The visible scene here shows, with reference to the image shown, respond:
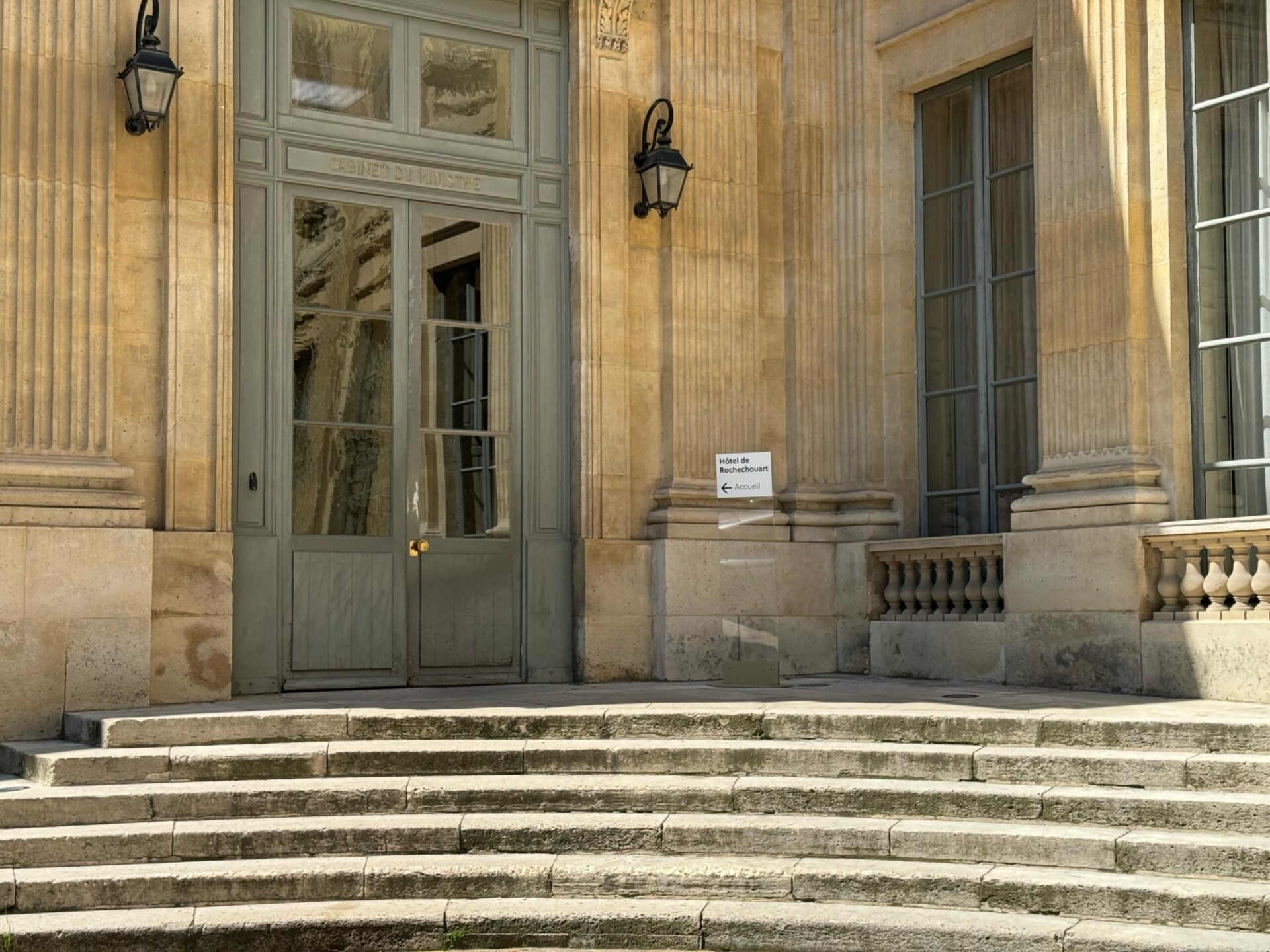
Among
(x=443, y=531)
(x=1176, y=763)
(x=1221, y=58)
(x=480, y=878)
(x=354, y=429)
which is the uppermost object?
(x=1221, y=58)

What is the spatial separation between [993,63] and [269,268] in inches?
190

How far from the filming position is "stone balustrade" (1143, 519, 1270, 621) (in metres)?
7.99

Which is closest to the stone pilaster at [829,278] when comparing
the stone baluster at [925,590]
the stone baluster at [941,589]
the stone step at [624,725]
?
the stone baluster at [925,590]

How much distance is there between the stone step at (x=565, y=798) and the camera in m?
6.47

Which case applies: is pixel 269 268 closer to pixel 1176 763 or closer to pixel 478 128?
pixel 478 128

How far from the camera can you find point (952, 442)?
1051cm

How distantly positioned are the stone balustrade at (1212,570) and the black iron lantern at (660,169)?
3.78m

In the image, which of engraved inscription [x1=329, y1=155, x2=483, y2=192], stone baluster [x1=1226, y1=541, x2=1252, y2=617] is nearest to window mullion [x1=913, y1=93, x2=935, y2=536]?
stone baluster [x1=1226, y1=541, x2=1252, y2=617]

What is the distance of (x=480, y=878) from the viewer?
6285 mm

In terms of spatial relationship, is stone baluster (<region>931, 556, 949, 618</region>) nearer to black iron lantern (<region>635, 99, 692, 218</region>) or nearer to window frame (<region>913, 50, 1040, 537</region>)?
window frame (<region>913, 50, 1040, 537</region>)

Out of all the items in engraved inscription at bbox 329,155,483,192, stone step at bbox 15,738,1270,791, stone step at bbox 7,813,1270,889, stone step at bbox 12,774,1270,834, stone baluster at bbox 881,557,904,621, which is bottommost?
stone step at bbox 7,813,1270,889

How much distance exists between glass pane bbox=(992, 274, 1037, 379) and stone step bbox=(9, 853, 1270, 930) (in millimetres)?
4559

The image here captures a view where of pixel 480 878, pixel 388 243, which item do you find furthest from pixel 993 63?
pixel 480 878

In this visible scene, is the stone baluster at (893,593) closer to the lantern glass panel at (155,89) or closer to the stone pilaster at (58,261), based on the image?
the stone pilaster at (58,261)
